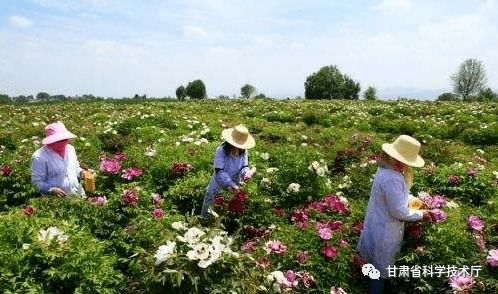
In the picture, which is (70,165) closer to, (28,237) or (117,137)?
(28,237)

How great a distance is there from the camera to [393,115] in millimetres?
21844

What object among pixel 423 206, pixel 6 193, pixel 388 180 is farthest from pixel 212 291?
pixel 6 193

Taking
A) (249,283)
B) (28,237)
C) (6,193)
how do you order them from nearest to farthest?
(249,283), (28,237), (6,193)

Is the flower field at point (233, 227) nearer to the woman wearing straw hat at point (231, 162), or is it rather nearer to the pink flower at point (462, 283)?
the pink flower at point (462, 283)

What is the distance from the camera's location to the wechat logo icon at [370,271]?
6.63 metres

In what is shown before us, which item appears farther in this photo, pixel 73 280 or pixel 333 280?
pixel 333 280

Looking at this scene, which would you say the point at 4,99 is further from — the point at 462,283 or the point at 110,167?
the point at 462,283

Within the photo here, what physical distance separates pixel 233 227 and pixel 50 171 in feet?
9.47

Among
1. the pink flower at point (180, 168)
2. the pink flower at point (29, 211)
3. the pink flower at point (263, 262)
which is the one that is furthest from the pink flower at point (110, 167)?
the pink flower at point (263, 262)

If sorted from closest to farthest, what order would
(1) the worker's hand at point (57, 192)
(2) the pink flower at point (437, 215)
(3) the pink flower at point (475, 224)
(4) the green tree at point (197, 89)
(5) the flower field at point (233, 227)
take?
(5) the flower field at point (233, 227), (2) the pink flower at point (437, 215), (3) the pink flower at point (475, 224), (1) the worker's hand at point (57, 192), (4) the green tree at point (197, 89)

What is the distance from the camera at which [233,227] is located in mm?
7988

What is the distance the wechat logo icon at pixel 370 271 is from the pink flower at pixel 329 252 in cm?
39

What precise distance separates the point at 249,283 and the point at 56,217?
283 cm

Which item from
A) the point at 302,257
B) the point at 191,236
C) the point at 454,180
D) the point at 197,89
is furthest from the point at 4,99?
the point at 191,236
